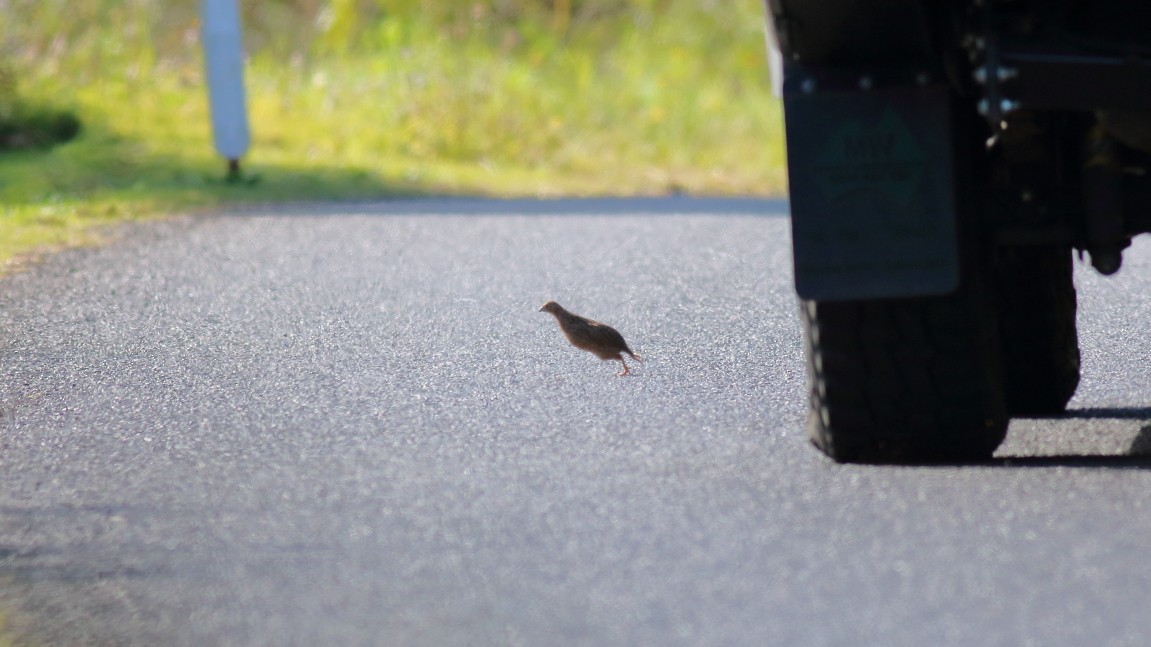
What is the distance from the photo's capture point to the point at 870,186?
3.87m

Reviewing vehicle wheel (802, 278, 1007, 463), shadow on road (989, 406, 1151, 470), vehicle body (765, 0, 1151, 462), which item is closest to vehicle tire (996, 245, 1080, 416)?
shadow on road (989, 406, 1151, 470)

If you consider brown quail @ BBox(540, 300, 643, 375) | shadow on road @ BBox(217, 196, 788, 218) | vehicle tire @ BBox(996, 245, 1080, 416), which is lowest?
shadow on road @ BBox(217, 196, 788, 218)

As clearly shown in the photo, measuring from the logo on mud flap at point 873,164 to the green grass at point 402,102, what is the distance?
249 inches

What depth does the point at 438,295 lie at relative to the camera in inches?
277

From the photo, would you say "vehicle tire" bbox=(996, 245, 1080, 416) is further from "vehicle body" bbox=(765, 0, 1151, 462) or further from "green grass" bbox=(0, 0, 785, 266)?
"green grass" bbox=(0, 0, 785, 266)

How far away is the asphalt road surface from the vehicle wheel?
0.37 feet

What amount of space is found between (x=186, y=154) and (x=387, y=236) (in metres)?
4.89

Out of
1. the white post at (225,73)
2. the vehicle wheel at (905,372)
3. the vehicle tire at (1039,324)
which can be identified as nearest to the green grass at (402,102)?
the white post at (225,73)

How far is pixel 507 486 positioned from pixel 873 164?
101cm

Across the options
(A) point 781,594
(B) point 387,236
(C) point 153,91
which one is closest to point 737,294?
(B) point 387,236

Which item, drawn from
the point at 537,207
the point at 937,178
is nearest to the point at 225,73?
the point at 537,207

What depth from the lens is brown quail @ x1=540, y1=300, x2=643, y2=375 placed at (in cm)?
540

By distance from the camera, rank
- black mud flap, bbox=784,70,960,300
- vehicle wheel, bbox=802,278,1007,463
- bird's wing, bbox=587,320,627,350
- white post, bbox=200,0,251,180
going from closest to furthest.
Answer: black mud flap, bbox=784,70,960,300 → vehicle wheel, bbox=802,278,1007,463 → bird's wing, bbox=587,320,627,350 → white post, bbox=200,0,251,180

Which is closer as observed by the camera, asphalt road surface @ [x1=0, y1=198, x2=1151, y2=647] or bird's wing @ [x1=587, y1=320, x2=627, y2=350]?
asphalt road surface @ [x1=0, y1=198, x2=1151, y2=647]
